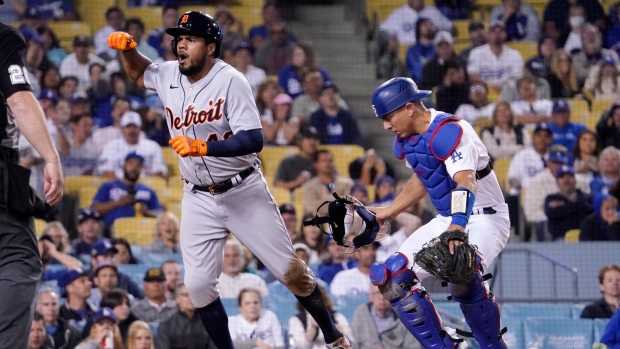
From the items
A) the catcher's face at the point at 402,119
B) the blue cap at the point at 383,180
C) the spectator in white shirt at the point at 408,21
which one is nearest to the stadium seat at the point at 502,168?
the blue cap at the point at 383,180

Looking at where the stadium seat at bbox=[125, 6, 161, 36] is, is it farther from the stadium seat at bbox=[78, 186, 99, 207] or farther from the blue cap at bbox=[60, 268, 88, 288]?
the blue cap at bbox=[60, 268, 88, 288]

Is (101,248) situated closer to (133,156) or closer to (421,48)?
(133,156)

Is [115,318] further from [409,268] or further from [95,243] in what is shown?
[409,268]

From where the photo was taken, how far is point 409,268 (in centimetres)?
490

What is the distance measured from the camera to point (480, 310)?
4.94 m

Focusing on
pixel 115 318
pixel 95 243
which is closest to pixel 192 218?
pixel 115 318

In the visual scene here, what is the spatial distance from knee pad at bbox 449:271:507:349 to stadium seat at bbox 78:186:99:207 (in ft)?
16.7

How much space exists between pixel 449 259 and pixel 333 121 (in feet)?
19.3

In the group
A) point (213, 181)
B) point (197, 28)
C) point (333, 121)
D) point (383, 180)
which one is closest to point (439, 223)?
point (213, 181)

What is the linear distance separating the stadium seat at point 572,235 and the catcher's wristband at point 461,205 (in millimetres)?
4730

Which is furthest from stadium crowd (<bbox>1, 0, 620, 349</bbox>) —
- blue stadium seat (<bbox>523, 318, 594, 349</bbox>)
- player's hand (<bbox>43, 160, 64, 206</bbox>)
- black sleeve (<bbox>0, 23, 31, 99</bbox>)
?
black sleeve (<bbox>0, 23, 31, 99</bbox>)

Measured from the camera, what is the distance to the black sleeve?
3.72 metres

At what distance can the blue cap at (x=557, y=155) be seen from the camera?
9406 millimetres

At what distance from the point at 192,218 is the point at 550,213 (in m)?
4.94
